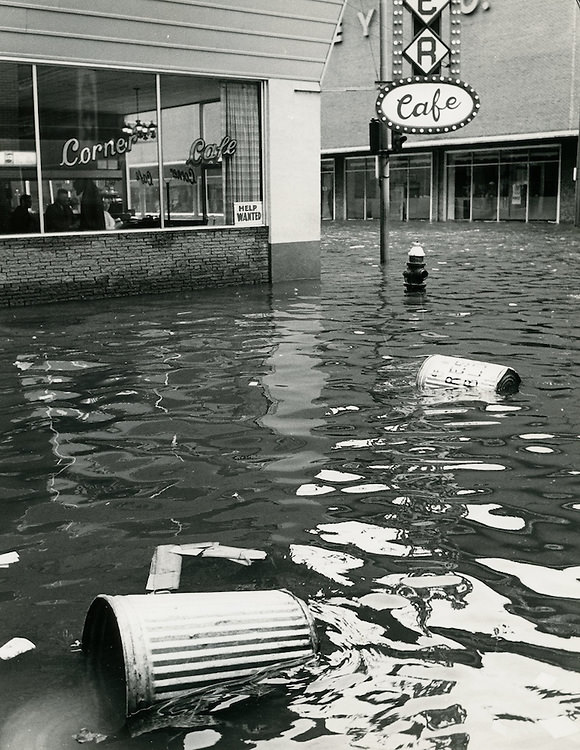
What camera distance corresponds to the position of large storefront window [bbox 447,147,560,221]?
1604 inches

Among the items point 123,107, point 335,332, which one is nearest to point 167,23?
point 123,107

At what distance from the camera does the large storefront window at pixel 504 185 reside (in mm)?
40750

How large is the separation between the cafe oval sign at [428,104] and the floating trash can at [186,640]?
1377 centimetres

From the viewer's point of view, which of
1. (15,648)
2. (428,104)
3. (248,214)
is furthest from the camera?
(248,214)

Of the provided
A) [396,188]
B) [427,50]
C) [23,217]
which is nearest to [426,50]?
[427,50]

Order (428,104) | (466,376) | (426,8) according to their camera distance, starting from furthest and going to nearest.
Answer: (426,8)
(428,104)
(466,376)

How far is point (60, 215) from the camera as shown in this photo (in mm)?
15219

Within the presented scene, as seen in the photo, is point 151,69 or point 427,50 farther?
point 427,50

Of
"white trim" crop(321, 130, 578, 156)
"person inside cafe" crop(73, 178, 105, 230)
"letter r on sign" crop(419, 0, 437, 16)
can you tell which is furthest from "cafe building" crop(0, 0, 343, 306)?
"white trim" crop(321, 130, 578, 156)

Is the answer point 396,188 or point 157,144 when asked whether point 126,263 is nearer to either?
point 157,144

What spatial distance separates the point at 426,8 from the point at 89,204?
305 inches

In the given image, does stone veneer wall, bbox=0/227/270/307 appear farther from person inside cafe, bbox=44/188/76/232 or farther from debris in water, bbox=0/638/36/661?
debris in water, bbox=0/638/36/661

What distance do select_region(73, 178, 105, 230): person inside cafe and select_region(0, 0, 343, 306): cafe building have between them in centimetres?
2

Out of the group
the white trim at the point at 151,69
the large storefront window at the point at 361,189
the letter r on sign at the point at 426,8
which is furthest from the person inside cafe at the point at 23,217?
the large storefront window at the point at 361,189
